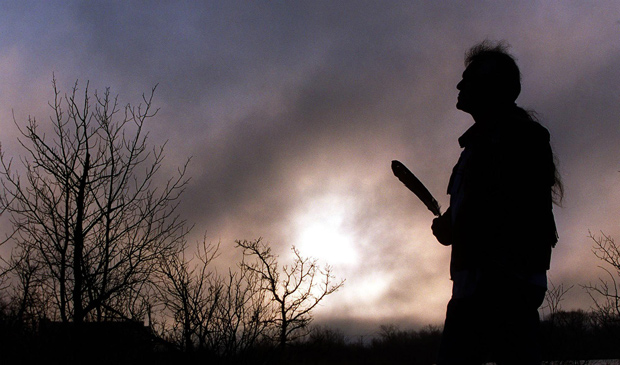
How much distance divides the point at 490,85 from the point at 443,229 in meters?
0.65

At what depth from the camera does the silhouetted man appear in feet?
5.71

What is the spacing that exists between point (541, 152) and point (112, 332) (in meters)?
7.03

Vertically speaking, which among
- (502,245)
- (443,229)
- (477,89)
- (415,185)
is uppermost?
(477,89)

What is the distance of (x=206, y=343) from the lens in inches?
334

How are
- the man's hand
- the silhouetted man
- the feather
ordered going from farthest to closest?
the feather
the man's hand
the silhouetted man

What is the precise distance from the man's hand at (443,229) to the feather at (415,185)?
1.08ft

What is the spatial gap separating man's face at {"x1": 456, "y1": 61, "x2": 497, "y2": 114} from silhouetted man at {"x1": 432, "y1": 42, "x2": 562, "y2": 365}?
0.39 ft

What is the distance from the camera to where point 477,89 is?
6.76 feet

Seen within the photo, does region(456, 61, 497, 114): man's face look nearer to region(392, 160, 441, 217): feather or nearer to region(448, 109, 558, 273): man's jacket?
region(448, 109, 558, 273): man's jacket

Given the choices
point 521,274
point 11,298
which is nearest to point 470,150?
point 521,274

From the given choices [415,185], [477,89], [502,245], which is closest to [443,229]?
[502,245]

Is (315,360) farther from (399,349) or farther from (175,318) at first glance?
(399,349)

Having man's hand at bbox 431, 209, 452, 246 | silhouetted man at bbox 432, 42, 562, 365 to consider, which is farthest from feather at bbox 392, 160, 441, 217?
silhouetted man at bbox 432, 42, 562, 365

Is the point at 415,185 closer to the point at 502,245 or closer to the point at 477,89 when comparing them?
the point at 477,89
